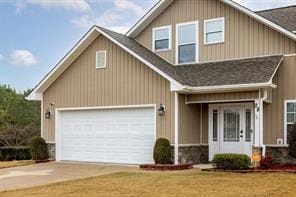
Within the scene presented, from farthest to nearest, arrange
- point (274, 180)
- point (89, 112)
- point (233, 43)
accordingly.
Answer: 1. point (89, 112)
2. point (233, 43)
3. point (274, 180)

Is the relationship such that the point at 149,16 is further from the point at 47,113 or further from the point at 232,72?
the point at 47,113

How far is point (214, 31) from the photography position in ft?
62.1

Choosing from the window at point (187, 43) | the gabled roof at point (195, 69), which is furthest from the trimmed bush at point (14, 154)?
the window at point (187, 43)

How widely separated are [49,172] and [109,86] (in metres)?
4.45

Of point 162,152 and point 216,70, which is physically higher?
point 216,70

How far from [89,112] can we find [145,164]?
3.87 meters

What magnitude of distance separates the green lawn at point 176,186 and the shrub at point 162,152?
2365mm

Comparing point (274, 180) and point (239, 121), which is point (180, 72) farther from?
point (274, 180)

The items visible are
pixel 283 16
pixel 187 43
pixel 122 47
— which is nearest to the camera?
pixel 122 47

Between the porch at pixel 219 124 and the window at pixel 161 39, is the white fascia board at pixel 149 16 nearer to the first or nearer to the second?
the window at pixel 161 39

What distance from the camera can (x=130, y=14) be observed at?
926 inches

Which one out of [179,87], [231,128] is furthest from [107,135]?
[231,128]

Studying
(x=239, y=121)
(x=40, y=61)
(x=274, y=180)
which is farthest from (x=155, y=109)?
(x=40, y=61)

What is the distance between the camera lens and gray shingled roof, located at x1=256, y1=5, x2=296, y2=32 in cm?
1849
